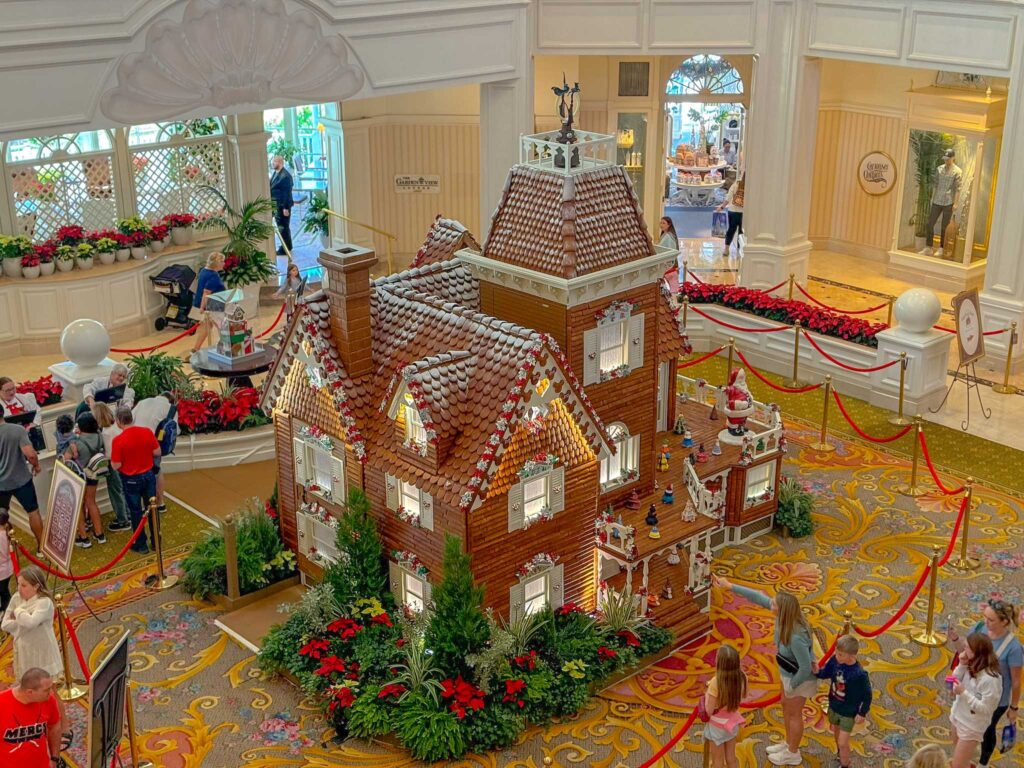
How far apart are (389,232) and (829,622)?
12.9 meters

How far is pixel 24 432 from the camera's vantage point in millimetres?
12680

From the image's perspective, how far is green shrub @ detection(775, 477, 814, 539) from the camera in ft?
45.9

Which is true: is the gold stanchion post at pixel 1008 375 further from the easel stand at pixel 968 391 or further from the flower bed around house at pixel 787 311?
the flower bed around house at pixel 787 311

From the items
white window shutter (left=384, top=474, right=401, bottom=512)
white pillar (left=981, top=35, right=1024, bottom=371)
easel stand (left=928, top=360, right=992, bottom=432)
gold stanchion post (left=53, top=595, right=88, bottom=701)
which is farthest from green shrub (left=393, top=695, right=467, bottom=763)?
white pillar (left=981, top=35, right=1024, bottom=371)

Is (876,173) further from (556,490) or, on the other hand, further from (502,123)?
(556,490)

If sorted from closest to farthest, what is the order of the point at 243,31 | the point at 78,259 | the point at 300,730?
the point at 300,730 < the point at 243,31 < the point at 78,259

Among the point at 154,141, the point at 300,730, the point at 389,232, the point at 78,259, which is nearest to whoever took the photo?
the point at 300,730

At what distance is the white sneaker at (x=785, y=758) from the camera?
10281mm

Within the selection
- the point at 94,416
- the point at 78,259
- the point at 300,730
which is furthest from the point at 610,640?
the point at 78,259

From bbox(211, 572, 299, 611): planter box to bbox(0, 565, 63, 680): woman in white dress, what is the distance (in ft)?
7.39

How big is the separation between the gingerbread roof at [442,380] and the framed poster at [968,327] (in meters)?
7.13

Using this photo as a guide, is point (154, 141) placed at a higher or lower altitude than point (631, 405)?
higher

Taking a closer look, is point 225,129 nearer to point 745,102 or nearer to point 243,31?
point 243,31

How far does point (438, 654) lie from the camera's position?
1067 centimetres
